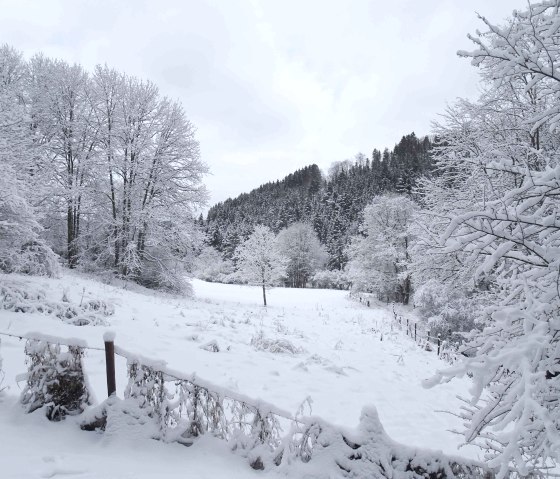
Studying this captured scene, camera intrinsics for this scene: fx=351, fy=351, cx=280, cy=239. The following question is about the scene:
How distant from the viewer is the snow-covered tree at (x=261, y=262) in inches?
1089

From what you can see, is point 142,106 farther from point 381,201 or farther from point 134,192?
point 381,201

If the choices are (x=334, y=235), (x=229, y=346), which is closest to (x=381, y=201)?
(x=229, y=346)

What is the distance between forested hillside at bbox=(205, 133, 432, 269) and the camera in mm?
72375

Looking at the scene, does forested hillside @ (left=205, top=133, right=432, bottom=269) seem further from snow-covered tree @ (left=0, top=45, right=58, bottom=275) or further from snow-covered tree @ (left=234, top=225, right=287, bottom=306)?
snow-covered tree @ (left=0, top=45, right=58, bottom=275)

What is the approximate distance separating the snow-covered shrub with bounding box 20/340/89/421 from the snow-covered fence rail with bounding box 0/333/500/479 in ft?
0.04

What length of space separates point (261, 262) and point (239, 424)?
24.0 m

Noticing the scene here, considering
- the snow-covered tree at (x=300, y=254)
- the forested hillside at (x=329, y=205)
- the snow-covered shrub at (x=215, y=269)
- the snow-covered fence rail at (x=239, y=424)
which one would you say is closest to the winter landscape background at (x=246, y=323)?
the snow-covered fence rail at (x=239, y=424)

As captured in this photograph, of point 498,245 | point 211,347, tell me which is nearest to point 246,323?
point 211,347

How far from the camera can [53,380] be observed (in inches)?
171

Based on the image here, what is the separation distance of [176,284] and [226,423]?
16.3m

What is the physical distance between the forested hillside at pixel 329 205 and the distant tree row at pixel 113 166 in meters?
43.5

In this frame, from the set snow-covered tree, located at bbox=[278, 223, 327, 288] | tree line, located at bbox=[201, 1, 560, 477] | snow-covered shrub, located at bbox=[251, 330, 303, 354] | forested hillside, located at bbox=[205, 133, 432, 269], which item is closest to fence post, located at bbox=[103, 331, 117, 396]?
tree line, located at bbox=[201, 1, 560, 477]

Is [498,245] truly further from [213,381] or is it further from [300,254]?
[300,254]

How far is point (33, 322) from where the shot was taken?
7453mm
